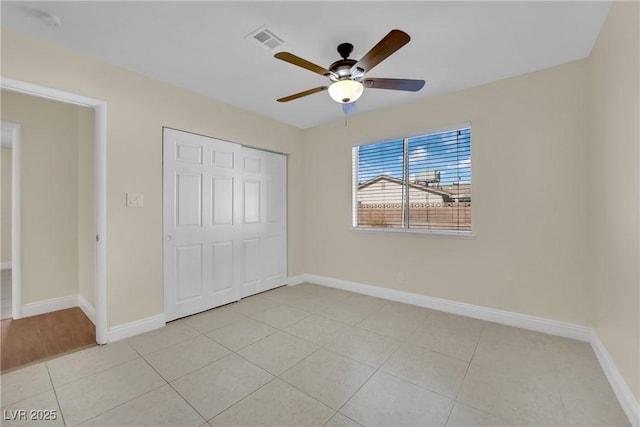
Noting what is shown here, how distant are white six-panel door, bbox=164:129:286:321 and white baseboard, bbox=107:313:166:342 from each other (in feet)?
0.37

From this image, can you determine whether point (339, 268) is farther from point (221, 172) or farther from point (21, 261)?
point (21, 261)

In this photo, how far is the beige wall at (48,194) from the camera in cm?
317

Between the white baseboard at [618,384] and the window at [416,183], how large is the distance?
1443mm

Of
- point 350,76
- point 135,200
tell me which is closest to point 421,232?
point 350,76

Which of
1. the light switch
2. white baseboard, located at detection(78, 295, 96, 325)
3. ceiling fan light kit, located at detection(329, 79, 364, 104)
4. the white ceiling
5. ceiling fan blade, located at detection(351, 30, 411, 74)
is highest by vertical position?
the white ceiling

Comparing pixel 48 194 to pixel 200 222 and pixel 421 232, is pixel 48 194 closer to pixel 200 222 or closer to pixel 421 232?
pixel 200 222

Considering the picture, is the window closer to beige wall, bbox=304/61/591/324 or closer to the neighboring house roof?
the neighboring house roof

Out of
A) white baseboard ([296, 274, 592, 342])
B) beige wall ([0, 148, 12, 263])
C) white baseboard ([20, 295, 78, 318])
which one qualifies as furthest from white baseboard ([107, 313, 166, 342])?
beige wall ([0, 148, 12, 263])

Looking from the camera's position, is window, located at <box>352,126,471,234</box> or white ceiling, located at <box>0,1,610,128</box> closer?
white ceiling, located at <box>0,1,610,128</box>

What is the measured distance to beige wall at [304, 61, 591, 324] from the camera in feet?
8.30

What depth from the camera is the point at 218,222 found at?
136 inches

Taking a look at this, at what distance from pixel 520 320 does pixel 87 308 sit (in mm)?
4959

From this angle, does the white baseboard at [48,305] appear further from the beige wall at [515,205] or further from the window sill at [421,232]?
the beige wall at [515,205]

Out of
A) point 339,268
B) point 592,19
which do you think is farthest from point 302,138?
point 592,19
